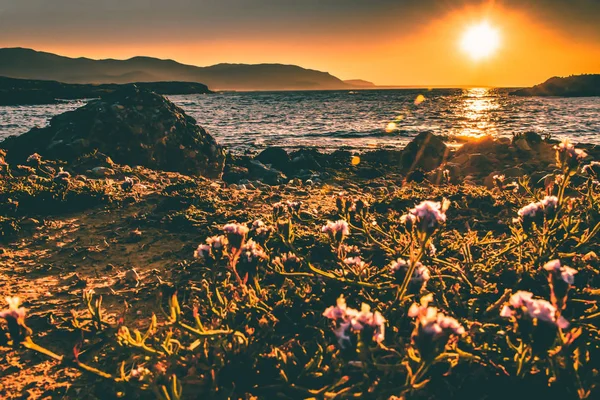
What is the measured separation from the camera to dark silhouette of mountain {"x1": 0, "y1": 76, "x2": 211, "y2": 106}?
78844mm

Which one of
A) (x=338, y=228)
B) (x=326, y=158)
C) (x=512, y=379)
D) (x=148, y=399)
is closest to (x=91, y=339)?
(x=148, y=399)

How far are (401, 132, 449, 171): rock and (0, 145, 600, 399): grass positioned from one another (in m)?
9.89

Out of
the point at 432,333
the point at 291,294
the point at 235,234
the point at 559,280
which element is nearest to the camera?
the point at 432,333

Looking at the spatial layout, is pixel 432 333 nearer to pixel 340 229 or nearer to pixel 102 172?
pixel 340 229

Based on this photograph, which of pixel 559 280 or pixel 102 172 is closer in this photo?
pixel 559 280

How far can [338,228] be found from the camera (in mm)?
3186

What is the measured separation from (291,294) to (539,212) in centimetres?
213

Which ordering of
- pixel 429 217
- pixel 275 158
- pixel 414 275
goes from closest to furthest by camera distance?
pixel 429 217 < pixel 414 275 < pixel 275 158

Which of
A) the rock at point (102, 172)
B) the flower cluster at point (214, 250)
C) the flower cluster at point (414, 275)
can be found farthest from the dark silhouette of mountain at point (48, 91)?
the flower cluster at point (414, 275)

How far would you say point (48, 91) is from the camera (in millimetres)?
104812

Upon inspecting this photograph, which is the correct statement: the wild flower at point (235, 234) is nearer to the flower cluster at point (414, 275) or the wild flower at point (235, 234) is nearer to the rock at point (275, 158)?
the flower cluster at point (414, 275)

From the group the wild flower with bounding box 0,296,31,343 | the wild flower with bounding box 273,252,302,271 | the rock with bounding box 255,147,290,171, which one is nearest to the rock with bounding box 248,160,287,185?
the rock with bounding box 255,147,290,171

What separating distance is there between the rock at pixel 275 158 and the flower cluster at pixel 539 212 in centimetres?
1212

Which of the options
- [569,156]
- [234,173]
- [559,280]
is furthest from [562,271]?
[234,173]
